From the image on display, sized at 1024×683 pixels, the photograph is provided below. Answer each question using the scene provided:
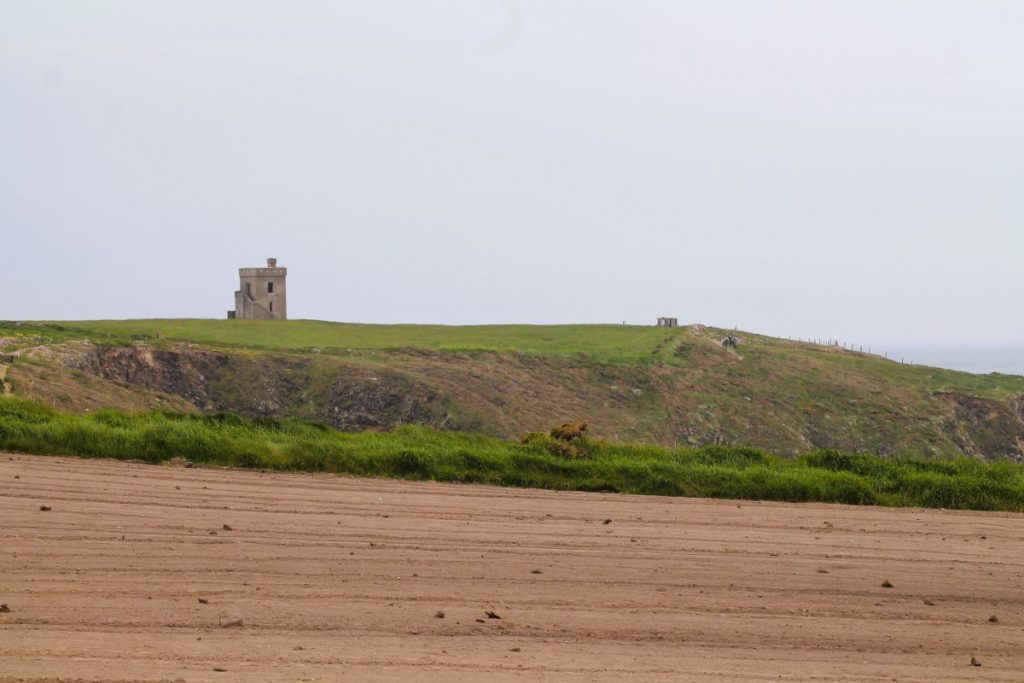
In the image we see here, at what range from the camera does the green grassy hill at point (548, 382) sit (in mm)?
50875

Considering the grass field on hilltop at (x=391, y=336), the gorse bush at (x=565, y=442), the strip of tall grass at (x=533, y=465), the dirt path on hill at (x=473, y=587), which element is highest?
the grass field on hilltop at (x=391, y=336)

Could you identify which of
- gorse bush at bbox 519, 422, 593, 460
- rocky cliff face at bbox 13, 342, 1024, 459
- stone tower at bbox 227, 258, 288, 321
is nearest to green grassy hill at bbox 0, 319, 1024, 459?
rocky cliff face at bbox 13, 342, 1024, 459

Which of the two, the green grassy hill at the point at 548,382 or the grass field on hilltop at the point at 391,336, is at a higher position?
the grass field on hilltop at the point at 391,336

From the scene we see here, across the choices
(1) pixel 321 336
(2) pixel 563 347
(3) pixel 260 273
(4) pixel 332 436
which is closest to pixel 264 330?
(1) pixel 321 336

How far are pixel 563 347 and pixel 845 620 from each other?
5771 cm

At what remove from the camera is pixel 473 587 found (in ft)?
36.8

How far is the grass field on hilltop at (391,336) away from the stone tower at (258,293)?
16.9 m

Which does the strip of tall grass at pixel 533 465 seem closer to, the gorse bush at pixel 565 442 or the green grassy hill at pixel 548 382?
the gorse bush at pixel 565 442

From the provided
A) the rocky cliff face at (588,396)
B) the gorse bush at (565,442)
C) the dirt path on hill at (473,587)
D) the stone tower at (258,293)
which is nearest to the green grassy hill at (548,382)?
the rocky cliff face at (588,396)

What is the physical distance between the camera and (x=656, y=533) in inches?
547

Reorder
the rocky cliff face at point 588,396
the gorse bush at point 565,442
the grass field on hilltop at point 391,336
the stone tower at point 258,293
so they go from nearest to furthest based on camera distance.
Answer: the gorse bush at point 565,442, the rocky cliff face at point 588,396, the grass field on hilltop at point 391,336, the stone tower at point 258,293

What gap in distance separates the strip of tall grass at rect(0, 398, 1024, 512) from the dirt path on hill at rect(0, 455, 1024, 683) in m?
1.29

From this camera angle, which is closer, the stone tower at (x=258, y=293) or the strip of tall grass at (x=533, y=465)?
the strip of tall grass at (x=533, y=465)

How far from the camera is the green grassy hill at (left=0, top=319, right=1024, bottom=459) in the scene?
50.9 m
